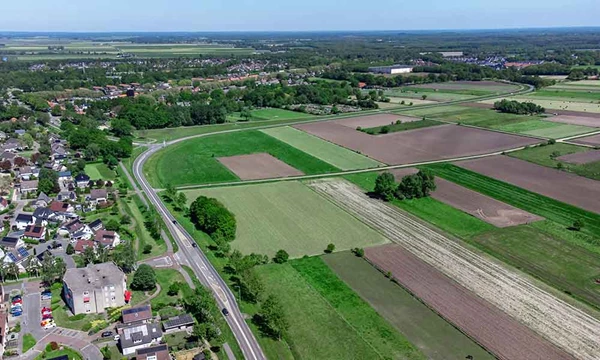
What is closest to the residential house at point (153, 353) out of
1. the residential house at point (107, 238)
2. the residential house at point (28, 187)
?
the residential house at point (107, 238)

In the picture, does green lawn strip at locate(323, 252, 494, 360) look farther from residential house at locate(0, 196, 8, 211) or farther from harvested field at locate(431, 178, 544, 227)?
residential house at locate(0, 196, 8, 211)

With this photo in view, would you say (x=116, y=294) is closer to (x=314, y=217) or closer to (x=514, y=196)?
(x=314, y=217)

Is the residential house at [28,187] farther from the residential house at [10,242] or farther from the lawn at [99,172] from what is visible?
the residential house at [10,242]

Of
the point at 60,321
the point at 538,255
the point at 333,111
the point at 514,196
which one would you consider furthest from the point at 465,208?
the point at 333,111

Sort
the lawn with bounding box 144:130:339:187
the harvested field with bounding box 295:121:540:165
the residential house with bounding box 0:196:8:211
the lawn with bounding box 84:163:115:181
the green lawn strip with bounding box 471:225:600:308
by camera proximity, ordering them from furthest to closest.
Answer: the harvested field with bounding box 295:121:540:165 < the lawn with bounding box 84:163:115:181 < the lawn with bounding box 144:130:339:187 < the residential house with bounding box 0:196:8:211 < the green lawn strip with bounding box 471:225:600:308

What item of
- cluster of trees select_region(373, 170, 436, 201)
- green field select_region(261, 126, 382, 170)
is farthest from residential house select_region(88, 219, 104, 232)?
green field select_region(261, 126, 382, 170)

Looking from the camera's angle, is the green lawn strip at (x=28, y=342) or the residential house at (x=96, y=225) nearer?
the green lawn strip at (x=28, y=342)
